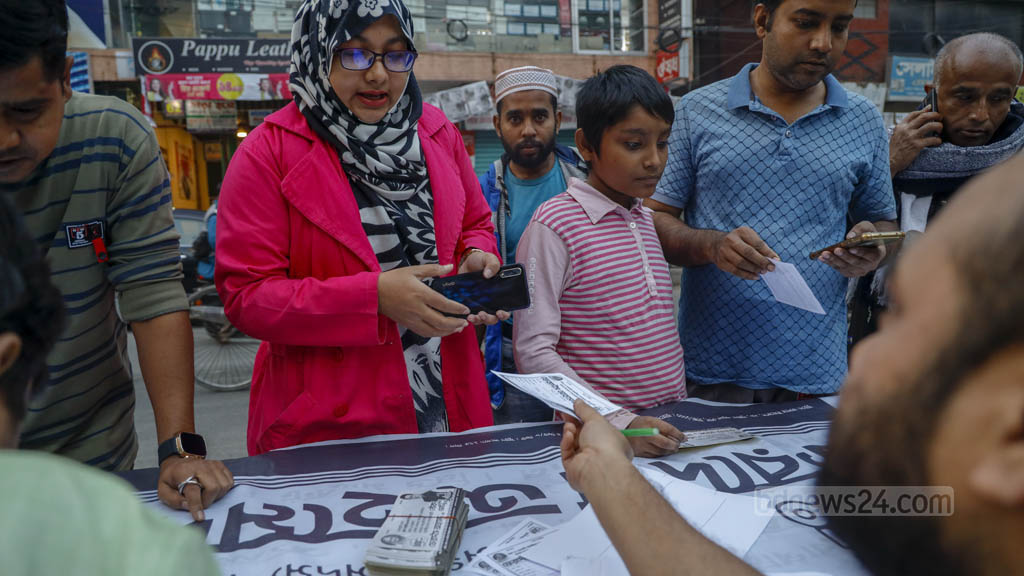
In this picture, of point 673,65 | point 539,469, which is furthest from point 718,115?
point 673,65

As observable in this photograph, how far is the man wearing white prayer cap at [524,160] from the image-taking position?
10.3 ft

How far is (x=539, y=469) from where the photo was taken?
1.46 metres

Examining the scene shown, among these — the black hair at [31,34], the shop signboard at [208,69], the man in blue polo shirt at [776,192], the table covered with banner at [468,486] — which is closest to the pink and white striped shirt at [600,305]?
the table covered with banner at [468,486]

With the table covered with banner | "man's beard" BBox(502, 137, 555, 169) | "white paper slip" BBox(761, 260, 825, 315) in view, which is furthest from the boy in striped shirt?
"man's beard" BBox(502, 137, 555, 169)

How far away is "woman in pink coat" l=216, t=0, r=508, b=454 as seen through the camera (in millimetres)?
1486

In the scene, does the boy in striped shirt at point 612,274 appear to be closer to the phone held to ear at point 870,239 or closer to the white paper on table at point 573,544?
the phone held to ear at point 870,239

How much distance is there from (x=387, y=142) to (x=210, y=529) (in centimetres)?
100

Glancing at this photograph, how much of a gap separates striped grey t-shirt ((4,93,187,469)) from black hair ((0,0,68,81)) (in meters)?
0.24

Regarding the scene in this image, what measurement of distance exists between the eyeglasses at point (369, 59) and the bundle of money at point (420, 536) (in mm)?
1013

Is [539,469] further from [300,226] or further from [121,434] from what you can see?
[121,434]

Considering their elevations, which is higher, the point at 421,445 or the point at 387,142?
the point at 387,142

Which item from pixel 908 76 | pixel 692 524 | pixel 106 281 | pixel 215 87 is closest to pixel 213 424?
pixel 106 281

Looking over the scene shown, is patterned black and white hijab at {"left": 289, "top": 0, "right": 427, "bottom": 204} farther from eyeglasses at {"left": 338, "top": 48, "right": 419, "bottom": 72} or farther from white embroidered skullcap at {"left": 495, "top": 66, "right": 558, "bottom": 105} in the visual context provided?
white embroidered skullcap at {"left": 495, "top": 66, "right": 558, "bottom": 105}

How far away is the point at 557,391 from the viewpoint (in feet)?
4.25
